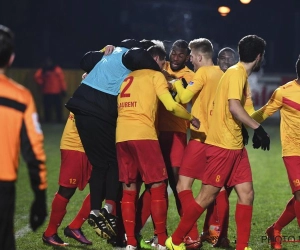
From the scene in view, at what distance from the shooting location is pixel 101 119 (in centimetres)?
775

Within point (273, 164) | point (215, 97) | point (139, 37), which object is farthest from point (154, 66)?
point (139, 37)

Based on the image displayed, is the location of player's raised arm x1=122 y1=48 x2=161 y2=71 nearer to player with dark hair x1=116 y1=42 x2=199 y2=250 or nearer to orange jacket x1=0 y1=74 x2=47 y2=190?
player with dark hair x1=116 y1=42 x2=199 y2=250

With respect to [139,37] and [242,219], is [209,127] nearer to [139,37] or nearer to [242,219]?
[242,219]

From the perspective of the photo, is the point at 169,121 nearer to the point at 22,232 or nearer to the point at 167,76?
the point at 167,76

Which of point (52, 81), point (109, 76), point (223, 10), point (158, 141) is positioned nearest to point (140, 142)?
point (158, 141)

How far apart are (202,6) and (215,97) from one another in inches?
908

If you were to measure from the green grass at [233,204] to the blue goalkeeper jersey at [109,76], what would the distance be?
4.87 ft

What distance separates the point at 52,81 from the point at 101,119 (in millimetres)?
17222

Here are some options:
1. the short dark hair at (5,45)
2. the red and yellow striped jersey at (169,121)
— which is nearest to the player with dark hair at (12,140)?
the short dark hair at (5,45)

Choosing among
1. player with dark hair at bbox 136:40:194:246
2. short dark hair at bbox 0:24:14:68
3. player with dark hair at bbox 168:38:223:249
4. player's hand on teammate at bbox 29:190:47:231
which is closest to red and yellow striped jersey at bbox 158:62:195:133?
player with dark hair at bbox 136:40:194:246

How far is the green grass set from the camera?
824cm

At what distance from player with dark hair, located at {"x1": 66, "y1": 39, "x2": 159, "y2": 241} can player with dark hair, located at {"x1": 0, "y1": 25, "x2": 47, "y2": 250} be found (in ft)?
8.27

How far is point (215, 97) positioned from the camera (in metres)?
7.36

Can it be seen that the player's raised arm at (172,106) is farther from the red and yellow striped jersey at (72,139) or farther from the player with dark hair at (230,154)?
the red and yellow striped jersey at (72,139)
